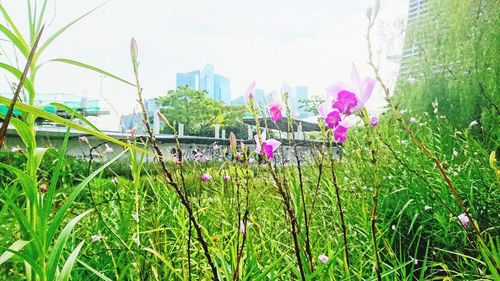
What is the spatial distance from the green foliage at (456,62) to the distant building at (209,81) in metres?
99.3

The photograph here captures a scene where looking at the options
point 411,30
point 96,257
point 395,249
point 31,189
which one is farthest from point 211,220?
point 411,30

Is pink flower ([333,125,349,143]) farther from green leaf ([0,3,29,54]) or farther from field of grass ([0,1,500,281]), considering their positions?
green leaf ([0,3,29,54])

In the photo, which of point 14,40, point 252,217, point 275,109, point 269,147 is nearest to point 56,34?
point 14,40

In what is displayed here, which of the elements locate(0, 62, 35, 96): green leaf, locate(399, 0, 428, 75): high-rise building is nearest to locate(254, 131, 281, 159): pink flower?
locate(0, 62, 35, 96): green leaf

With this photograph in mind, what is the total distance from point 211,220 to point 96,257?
24.5 inches

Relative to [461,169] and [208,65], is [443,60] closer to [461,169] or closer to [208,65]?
[461,169]

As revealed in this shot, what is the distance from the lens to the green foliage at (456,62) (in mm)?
4801

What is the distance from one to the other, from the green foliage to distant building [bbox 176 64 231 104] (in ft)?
326

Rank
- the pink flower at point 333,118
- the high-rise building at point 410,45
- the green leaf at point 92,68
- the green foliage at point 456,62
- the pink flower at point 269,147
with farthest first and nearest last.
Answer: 1. the high-rise building at point 410,45
2. the green foliage at point 456,62
3. the pink flower at point 269,147
4. the pink flower at point 333,118
5. the green leaf at point 92,68

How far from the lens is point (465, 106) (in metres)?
5.03

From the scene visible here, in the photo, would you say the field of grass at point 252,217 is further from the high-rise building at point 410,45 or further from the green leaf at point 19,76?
the high-rise building at point 410,45

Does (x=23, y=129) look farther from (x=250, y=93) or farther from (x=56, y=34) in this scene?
(x=250, y=93)

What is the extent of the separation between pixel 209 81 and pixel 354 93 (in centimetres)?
11098

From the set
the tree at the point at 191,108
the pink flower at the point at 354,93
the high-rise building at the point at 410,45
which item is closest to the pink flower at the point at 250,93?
the pink flower at the point at 354,93
